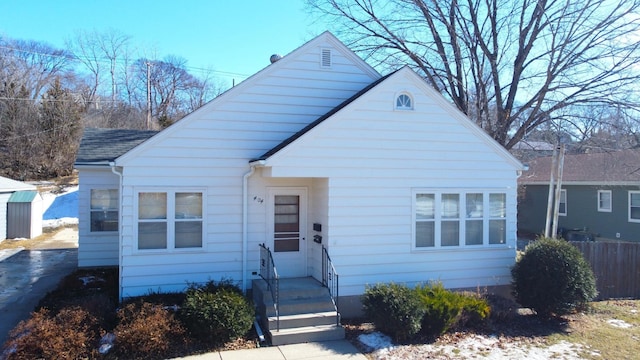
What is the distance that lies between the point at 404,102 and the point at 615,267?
306 inches

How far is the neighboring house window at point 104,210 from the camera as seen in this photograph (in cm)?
1398

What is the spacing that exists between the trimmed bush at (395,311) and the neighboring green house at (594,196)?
52.7 ft

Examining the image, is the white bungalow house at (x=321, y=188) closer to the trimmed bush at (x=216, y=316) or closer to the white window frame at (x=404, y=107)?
the white window frame at (x=404, y=107)

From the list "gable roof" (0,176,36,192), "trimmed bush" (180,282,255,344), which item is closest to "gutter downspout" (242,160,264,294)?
"trimmed bush" (180,282,255,344)

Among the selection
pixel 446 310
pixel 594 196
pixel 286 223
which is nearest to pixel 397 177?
pixel 286 223

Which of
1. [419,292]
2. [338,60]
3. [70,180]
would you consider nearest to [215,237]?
[419,292]

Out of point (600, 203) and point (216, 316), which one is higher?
point (600, 203)

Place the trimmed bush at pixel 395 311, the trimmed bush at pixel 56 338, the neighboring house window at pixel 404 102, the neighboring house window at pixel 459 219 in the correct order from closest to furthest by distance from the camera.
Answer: the trimmed bush at pixel 56 338
the trimmed bush at pixel 395 311
the neighboring house window at pixel 404 102
the neighboring house window at pixel 459 219

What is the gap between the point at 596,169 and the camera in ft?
79.3

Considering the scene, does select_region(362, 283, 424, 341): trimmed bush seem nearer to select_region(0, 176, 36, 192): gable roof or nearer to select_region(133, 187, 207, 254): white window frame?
select_region(133, 187, 207, 254): white window frame

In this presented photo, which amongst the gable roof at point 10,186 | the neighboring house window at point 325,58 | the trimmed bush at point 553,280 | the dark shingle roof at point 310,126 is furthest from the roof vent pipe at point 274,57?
the gable roof at point 10,186

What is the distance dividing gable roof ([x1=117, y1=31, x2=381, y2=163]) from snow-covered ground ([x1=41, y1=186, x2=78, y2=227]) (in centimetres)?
2078

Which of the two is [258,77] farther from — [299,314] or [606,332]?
[606,332]

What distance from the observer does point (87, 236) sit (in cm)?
1389
